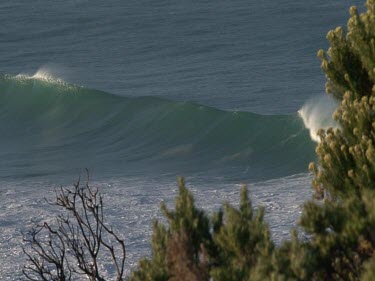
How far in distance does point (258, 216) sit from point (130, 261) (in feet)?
24.4

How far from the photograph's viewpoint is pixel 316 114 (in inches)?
888

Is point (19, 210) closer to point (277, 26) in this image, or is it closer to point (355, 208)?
point (355, 208)

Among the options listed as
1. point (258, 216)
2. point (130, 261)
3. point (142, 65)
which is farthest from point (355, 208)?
point (142, 65)

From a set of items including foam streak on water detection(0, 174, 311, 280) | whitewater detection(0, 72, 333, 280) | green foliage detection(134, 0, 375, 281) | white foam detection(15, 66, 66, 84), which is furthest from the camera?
white foam detection(15, 66, 66, 84)

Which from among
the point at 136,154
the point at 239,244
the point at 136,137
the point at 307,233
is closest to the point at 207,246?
the point at 239,244

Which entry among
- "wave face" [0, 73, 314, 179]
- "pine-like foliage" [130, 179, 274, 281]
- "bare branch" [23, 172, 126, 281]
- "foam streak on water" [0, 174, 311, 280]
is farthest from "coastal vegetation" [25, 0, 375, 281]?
"wave face" [0, 73, 314, 179]

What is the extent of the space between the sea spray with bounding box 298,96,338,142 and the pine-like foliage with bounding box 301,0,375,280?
45.0ft

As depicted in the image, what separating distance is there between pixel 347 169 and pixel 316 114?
15.6m

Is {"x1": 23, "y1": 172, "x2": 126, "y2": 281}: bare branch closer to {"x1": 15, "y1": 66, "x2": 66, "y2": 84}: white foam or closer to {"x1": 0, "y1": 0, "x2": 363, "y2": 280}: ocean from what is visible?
{"x1": 0, "y1": 0, "x2": 363, "y2": 280}: ocean

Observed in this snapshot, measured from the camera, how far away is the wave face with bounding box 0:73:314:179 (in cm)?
2069

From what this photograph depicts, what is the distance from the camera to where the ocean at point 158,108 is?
1714 cm

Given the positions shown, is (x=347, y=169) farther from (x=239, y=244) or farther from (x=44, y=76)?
(x=44, y=76)

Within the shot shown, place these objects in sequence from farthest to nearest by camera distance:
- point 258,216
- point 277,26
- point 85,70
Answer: point 277,26 → point 85,70 → point 258,216

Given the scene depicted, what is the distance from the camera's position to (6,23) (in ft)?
128
